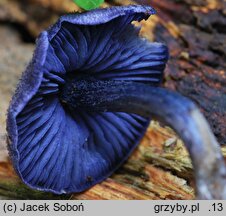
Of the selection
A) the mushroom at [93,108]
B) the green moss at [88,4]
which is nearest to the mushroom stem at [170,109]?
the mushroom at [93,108]

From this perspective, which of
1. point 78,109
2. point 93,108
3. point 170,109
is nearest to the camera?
point 170,109

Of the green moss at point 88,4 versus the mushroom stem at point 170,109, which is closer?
the mushroom stem at point 170,109

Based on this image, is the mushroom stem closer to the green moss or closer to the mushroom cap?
the mushroom cap

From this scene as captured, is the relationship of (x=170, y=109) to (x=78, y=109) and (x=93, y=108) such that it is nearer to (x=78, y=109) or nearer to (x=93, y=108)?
(x=93, y=108)

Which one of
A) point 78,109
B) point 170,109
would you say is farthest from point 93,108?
point 170,109

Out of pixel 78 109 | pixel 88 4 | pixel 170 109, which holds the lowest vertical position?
pixel 78 109

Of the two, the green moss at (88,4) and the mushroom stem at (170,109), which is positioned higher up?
the green moss at (88,4)

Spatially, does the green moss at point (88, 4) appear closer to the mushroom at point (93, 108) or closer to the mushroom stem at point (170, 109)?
the mushroom at point (93, 108)

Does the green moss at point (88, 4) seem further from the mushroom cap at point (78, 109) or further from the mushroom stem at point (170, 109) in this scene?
the mushroom stem at point (170, 109)
